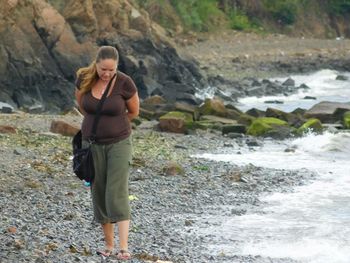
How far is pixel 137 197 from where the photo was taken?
12.1m

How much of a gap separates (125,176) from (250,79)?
3088 centimetres

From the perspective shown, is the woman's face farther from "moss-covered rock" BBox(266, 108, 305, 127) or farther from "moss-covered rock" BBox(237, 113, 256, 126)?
"moss-covered rock" BBox(266, 108, 305, 127)

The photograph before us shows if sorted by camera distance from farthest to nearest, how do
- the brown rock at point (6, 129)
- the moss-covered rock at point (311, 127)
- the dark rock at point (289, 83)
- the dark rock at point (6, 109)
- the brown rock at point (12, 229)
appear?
the dark rock at point (289, 83) < the dark rock at point (6, 109) < the moss-covered rock at point (311, 127) < the brown rock at point (6, 129) < the brown rock at point (12, 229)

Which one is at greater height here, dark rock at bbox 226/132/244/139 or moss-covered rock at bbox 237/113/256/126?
dark rock at bbox 226/132/244/139

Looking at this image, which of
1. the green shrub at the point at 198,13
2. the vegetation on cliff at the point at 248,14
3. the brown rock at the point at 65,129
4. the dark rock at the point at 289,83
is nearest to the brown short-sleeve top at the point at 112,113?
the brown rock at the point at 65,129

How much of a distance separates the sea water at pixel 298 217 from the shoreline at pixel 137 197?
0.27 metres

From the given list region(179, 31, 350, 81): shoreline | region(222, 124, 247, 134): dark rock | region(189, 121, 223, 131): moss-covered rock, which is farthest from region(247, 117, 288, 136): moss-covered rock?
region(179, 31, 350, 81): shoreline

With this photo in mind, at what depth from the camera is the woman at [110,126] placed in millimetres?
7797

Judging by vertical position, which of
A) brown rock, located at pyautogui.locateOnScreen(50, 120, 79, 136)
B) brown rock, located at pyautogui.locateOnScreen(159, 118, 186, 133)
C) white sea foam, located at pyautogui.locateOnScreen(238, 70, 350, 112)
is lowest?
white sea foam, located at pyautogui.locateOnScreen(238, 70, 350, 112)

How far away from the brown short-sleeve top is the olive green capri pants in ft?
0.24

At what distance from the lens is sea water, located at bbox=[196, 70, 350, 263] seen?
32.0 ft

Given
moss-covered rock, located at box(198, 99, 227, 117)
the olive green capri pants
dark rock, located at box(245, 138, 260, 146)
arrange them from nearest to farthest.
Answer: the olive green capri pants < dark rock, located at box(245, 138, 260, 146) < moss-covered rock, located at box(198, 99, 227, 117)

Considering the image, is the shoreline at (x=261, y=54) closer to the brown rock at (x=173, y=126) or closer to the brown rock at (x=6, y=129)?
the brown rock at (x=173, y=126)

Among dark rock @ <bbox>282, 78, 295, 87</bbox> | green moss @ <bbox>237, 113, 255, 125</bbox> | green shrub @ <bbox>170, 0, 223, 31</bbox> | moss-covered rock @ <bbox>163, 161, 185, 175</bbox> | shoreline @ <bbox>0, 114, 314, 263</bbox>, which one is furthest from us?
green shrub @ <bbox>170, 0, 223, 31</bbox>
